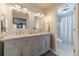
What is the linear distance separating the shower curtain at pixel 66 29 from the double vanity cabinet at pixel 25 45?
7.62ft

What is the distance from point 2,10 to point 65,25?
3929mm

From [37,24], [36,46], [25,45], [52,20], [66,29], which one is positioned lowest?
[36,46]

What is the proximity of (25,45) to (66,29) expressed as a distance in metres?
3.54

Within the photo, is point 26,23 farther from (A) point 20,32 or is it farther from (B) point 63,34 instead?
(B) point 63,34

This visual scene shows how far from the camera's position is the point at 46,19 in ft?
11.3

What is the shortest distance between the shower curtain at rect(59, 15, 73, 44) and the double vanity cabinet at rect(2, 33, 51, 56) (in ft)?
7.62

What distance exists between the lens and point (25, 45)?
2.12 meters

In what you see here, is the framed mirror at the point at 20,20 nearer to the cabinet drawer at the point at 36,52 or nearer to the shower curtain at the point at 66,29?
the cabinet drawer at the point at 36,52

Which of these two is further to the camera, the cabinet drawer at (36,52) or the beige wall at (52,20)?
the beige wall at (52,20)

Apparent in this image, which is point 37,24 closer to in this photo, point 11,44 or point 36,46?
point 36,46

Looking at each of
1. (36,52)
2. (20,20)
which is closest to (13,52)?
(36,52)

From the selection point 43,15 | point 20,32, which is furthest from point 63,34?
point 20,32

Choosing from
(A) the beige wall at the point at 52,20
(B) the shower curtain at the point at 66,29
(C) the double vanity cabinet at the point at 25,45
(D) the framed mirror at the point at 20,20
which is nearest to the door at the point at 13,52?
Answer: (C) the double vanity cabinet at the point at 25,45

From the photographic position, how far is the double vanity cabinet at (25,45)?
Result: 68.4 inches
